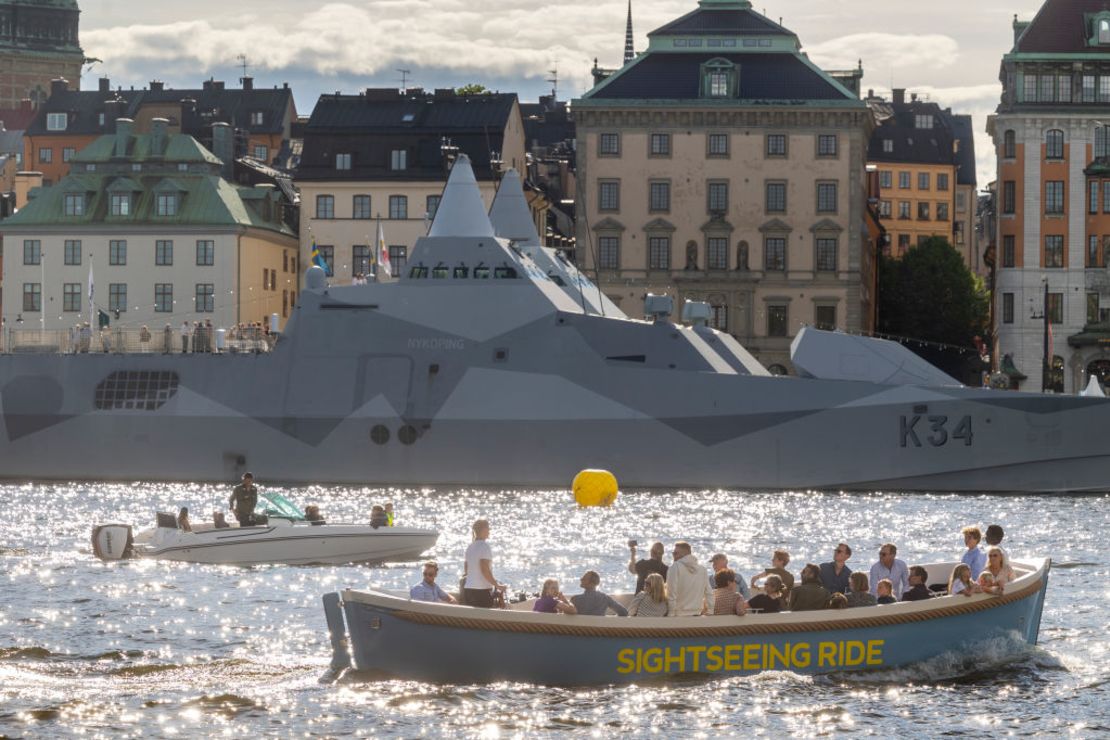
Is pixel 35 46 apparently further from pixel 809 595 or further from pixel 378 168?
pixel 809 595

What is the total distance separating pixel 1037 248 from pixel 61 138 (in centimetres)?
5434

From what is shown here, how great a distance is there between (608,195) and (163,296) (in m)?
20.6

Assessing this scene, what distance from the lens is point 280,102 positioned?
4953 inches

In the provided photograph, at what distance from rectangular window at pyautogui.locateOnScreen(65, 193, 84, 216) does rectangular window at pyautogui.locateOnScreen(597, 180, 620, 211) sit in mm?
22880

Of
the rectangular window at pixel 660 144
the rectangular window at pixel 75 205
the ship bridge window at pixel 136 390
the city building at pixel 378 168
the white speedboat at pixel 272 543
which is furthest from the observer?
the rectangular window at pixel 660 144

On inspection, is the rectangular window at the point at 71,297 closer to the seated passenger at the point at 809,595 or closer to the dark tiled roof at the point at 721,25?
the dark tiled roof at the point at 721,25

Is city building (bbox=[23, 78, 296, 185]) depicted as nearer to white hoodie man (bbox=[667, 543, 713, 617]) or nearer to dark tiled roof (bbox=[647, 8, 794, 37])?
dark tiled roof (bbox=[647, 8, 794, 37])

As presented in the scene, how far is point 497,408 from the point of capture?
53906mm

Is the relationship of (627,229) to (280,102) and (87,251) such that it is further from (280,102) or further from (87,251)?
(280,102)

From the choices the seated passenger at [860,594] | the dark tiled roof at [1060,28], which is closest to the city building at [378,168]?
the dark tiled roof at [1060,28]

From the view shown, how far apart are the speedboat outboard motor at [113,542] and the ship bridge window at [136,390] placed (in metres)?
18.0

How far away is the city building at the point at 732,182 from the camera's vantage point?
93.3 m

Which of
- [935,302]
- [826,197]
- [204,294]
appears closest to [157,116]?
[204,294]

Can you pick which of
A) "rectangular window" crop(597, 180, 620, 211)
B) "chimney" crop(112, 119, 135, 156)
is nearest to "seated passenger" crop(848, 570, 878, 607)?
"chimney" crop(112, 119, 135, 156)
